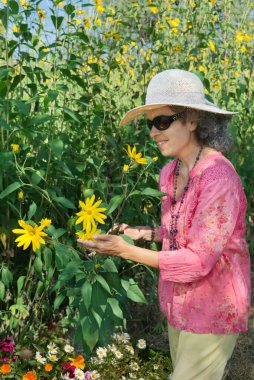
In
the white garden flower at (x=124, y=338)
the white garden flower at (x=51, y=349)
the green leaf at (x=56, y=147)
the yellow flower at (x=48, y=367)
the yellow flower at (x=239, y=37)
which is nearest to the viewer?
the green leaf at (x=56, y=147)

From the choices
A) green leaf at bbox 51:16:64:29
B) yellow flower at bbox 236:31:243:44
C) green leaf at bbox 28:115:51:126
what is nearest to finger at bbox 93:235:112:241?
green leaf at bbox 28:115:51:126

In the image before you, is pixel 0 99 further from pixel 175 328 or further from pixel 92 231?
pixel 175 328

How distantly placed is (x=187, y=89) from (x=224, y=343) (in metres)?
0.74

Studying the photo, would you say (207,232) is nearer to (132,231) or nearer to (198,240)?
(198,240)

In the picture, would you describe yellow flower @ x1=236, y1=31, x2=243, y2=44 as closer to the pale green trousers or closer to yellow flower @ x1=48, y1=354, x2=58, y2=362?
yellow flower @ x1=48, y1=354, x2=58, y2=362

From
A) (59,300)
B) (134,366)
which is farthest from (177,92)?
(134,366)

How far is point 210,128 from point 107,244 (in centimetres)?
46

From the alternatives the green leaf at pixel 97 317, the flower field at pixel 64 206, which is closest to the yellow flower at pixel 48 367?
the flower field at pixel 64 206

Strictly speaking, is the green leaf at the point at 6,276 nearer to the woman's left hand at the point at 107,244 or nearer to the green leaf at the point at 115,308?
the green leaf at the point at 115,308

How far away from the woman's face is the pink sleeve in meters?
0.17

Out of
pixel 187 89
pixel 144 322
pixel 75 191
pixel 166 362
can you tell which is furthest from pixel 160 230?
pixel 144 322

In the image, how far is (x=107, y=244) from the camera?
1.59 metres

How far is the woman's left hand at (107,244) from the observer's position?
1.58 metres

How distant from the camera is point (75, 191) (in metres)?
2.50
